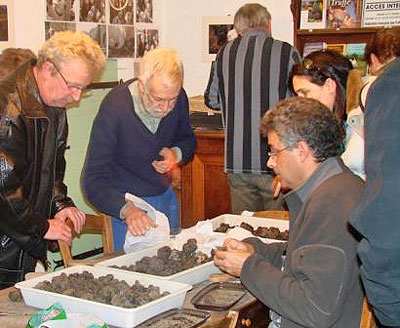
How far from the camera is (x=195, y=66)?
5137 mm

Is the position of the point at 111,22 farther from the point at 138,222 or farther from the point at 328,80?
the point at 138,222

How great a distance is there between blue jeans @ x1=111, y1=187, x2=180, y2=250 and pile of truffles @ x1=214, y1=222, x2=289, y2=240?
0.67 ft

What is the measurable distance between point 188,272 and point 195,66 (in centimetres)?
329

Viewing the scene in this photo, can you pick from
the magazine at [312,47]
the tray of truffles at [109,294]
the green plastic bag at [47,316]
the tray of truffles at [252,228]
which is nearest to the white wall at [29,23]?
the magazine at [312,47]

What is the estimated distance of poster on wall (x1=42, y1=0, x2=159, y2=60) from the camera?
13.4 ft

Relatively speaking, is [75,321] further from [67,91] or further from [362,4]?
[362,4]

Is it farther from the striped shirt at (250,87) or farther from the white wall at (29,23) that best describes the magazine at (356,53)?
the white wall at (29,23)

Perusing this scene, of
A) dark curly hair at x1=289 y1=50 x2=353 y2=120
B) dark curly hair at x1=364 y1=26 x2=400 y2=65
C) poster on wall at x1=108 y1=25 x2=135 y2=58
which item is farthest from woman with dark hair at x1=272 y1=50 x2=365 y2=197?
poster on wall at x1=108 y1=25 x2=135 y2=58

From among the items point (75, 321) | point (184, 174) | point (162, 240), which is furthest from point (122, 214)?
point (184, 174)

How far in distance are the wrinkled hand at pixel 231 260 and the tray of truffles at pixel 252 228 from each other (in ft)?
1.13

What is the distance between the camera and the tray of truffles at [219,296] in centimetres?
186

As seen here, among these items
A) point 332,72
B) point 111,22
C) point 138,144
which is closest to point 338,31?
point 111,22

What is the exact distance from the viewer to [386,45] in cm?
291

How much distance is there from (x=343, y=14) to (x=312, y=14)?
0.21m
